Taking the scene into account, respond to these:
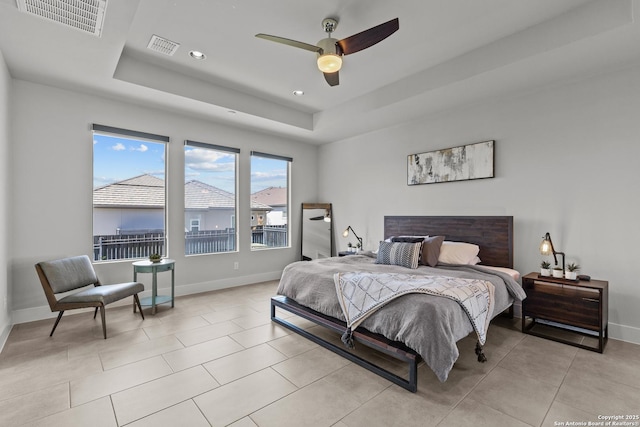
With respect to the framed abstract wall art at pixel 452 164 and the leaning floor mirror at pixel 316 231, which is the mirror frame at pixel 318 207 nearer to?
the leaning floor mirror at pixel 316 231

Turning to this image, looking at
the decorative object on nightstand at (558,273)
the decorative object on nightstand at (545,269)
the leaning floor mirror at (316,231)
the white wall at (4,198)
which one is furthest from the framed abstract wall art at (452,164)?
the white wall at (4,198)

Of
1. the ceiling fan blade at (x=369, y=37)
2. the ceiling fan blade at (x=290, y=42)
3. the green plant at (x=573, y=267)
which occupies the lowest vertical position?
the green plant at (x=573, y=267)

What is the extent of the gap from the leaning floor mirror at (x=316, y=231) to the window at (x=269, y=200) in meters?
0.40

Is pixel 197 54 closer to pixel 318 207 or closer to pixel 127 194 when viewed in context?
pixel 127 194

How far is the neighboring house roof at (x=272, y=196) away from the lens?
581 cm

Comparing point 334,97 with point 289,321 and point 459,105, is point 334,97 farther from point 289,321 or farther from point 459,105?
point 289,321

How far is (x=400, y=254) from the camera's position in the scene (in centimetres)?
378

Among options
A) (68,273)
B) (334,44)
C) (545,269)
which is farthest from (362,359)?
(68,273)

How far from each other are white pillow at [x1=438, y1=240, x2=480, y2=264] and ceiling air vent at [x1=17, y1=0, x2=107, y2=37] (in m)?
4.15

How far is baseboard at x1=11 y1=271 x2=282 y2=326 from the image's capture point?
141 inches

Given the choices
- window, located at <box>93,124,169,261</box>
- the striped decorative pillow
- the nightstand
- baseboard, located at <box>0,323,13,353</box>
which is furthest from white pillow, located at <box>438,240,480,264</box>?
baseboard, located at <box>0,323,13,353</box>

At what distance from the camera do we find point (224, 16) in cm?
276

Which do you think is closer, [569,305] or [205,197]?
[569,305]

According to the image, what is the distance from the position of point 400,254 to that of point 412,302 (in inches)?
57.8
